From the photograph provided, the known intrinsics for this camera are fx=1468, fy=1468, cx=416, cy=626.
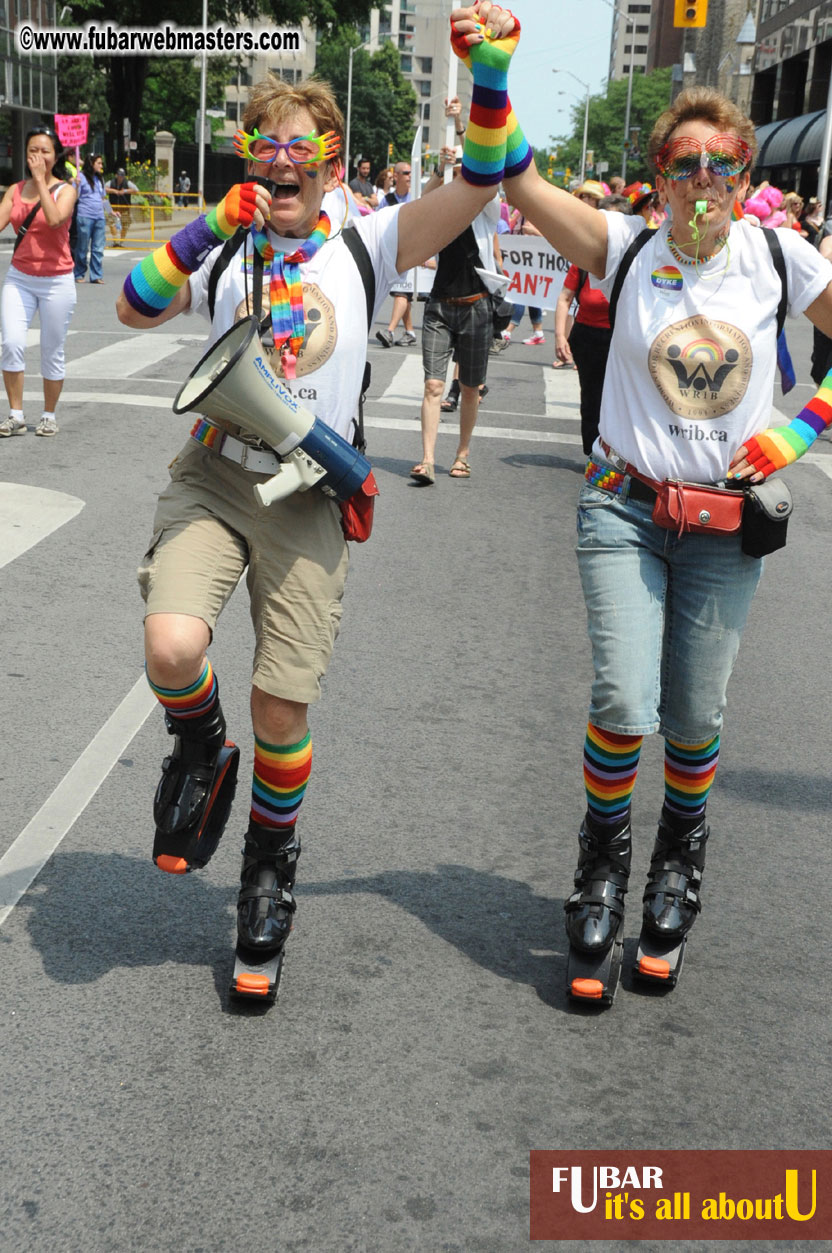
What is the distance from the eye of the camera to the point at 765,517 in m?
3.42

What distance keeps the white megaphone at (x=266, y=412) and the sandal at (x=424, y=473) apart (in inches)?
255

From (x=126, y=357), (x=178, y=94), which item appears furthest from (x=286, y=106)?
(x=178, y=94)

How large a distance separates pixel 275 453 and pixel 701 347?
1016mm

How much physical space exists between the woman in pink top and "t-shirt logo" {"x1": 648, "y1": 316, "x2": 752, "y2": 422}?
7.27 m

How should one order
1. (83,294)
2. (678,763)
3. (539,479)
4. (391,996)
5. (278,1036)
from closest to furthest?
(278,1036), (391,996), (678,763), (539,479), (83,294)

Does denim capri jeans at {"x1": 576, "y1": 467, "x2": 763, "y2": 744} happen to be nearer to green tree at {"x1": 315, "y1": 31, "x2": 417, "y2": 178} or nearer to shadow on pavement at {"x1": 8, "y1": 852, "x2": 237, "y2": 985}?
shadow on pavement at {"x1": 8, "y1": 852, "x2": 237, "y2": 985}

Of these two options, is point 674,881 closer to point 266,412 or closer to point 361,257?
point 266,412

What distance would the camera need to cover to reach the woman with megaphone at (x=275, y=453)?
10.8ft

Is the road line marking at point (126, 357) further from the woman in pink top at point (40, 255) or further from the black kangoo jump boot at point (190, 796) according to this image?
the black kangoo jump boot at point (190, 796)

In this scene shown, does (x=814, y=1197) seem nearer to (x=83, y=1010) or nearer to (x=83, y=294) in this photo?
(x=83, y=1010)

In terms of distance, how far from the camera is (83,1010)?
3.28m

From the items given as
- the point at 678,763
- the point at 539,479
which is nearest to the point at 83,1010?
the point at 678,763

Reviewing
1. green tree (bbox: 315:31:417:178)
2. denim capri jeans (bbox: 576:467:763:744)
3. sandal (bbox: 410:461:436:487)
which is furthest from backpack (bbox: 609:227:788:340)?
green tree (bbox: 315:31:417:178)

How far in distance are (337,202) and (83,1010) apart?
6.51ft
